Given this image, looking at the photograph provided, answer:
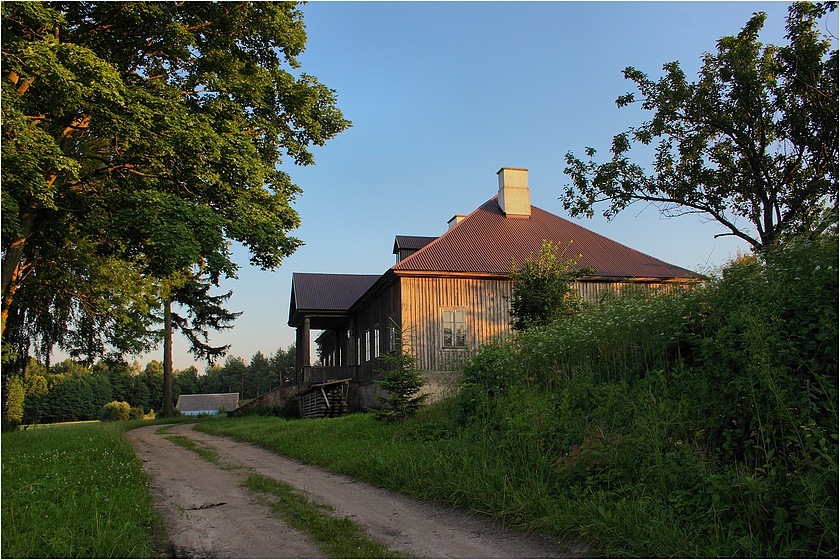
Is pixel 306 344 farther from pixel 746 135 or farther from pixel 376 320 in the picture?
pixel 746 135

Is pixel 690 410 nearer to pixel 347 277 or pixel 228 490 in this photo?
pixel 228 490

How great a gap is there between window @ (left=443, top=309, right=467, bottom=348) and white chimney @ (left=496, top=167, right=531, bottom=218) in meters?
5.13

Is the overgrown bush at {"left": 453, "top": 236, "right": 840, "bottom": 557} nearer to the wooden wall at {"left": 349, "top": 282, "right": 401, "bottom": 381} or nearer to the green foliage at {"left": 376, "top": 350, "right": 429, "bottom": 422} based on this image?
the green foliage at {"left": 376, "top": 350, "right": 429, "bottom": 422}

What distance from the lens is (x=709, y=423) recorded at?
20.9ft

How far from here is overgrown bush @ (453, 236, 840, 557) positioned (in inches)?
→ 199

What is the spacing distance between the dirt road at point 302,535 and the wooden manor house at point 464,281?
11.3 metres

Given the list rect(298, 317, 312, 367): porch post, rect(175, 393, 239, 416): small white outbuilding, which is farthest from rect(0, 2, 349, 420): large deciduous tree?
rect(175, 393, 239, 416): small white outbuilding

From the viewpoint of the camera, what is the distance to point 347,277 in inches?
1287

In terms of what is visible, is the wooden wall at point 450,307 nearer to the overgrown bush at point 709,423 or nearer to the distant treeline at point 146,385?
the overgrown bush at point 709,423

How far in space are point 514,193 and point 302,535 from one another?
20931 mm

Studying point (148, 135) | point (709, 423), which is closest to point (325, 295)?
point (148, 135)

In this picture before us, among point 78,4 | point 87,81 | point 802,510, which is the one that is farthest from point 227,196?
point 802,510

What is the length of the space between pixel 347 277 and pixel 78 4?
19.9m

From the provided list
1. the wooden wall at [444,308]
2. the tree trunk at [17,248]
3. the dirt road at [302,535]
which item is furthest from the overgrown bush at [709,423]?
the wooden wall at [444,308]
